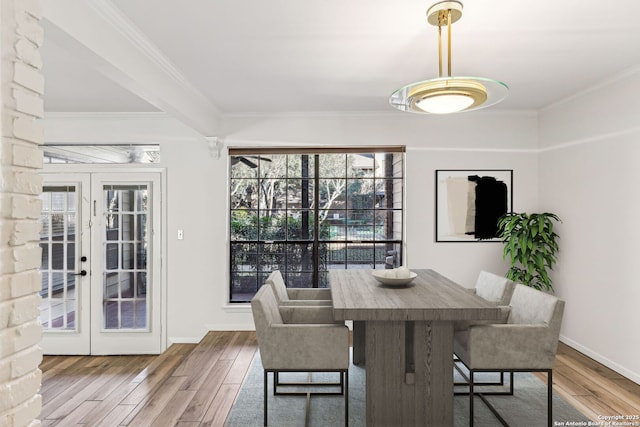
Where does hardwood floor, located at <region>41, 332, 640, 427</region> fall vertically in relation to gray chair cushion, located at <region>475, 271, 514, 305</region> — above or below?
below

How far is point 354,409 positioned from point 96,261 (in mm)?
3210

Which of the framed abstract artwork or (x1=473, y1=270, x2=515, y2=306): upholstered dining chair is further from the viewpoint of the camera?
the framed abstract artwork

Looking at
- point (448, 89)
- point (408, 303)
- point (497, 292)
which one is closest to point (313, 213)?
point (497, 292)

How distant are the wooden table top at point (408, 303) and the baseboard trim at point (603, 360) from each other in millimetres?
1717

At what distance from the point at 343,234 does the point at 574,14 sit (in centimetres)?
287

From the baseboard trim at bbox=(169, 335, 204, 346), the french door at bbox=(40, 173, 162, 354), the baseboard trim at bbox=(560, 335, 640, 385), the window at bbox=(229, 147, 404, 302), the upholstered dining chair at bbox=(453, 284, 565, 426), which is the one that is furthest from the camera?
the window at bbox=(229, 147, 404, 302)

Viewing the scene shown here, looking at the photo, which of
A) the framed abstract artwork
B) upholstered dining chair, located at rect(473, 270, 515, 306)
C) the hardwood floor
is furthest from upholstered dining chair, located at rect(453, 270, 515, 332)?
the framed abstract artwork

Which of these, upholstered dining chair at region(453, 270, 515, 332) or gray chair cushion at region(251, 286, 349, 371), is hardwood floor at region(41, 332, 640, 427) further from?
upholstered dining chair at region(453, 270, 515, 332)

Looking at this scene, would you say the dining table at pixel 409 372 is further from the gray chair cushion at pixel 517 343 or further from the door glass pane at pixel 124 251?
the door glass pane at pixel 124 251

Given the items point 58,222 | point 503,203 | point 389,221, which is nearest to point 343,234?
point 389,221

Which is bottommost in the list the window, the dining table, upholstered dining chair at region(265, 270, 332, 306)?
the dining table

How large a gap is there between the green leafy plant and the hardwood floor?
30.8 inches

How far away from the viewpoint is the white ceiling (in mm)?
2135

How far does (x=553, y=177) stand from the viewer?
13.2ft
